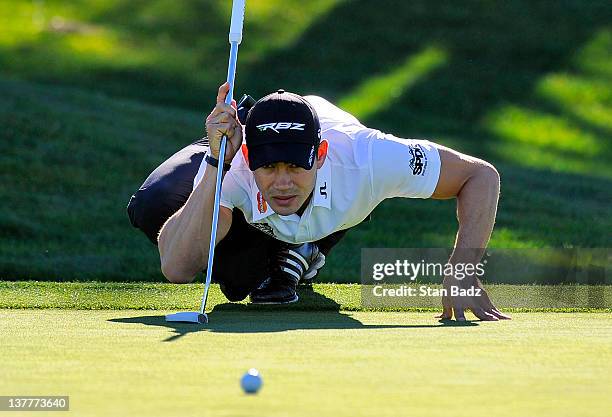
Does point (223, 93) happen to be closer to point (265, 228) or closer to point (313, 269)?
point (265, 228)

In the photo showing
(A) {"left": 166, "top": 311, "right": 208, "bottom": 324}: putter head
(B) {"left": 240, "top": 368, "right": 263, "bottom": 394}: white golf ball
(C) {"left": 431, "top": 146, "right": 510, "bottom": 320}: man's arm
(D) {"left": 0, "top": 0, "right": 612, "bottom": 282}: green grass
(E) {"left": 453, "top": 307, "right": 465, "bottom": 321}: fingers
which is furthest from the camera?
A: (D) {"left": 0, "top": 0, "right": 612, "bottom": 282}: green grass

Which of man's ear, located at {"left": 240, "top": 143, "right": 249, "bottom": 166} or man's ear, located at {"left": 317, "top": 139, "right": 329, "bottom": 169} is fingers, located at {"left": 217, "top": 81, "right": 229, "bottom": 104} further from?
man's ear, located at {"left": 317, "top": 139, "right": 329, "bottom": 169}

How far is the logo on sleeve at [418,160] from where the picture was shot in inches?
181

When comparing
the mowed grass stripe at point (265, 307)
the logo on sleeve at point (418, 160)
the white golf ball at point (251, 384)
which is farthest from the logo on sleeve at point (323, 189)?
the white golf ball at point (251, 384)

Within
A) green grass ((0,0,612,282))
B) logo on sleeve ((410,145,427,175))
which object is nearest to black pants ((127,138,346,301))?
logo on sleeve ((410,145,427,175))

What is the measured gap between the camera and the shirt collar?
178 inches

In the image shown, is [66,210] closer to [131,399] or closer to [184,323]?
[184,323]

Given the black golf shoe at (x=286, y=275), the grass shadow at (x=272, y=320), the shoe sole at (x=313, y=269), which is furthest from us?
the shoe sole at (x=313, y=269)

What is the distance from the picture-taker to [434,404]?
253cm

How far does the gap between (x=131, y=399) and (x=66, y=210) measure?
601 centimetres

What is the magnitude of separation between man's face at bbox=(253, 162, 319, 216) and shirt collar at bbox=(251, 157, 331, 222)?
2.3 inches

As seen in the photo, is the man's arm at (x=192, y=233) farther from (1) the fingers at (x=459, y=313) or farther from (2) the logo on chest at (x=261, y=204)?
(1) the fingers at (x=459, y=313)

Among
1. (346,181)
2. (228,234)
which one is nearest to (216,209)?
(346,181)

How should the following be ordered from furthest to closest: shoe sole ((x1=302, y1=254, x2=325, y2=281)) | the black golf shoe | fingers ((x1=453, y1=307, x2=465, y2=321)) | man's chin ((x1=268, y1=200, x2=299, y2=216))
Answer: shoe sole ((x1=302, y1=254, x2=325, y2=281)) < the black golf shoe < man's chin ((x1=268, y1=200, x2=299, y2=216)) < fingers ((x1=453, y1=307, x2=465, y2=321))
